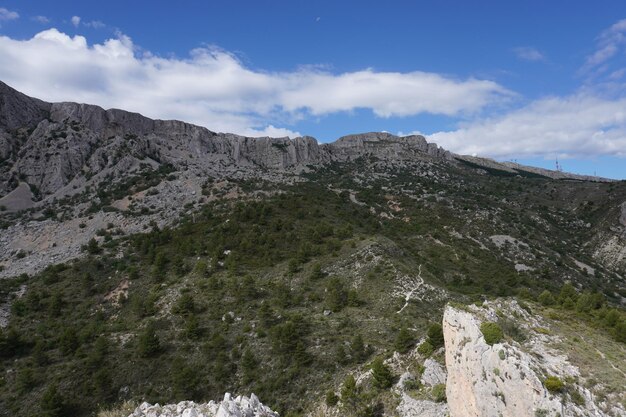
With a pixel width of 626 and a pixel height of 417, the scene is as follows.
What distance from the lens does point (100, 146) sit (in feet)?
343

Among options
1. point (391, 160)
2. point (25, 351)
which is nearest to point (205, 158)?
point (391, 160)

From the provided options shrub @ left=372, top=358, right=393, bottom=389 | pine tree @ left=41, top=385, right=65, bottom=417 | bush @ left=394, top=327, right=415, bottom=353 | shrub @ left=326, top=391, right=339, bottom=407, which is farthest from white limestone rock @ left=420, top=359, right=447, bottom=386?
pine tree @ left=41, top=385, right=65, bottom=417

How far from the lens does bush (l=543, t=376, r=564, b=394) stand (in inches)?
543

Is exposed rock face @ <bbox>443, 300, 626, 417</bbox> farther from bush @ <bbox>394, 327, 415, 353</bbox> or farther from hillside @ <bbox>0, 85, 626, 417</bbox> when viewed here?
bush @ <bbox>394, 327, 415, 353</bbox>

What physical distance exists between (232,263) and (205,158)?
100574 mm

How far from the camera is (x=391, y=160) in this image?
16650 cm

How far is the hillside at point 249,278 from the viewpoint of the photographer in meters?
27.1

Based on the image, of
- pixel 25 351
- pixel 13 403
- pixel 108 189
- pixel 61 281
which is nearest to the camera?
pixel 13 403

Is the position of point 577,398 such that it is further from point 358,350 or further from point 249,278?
point 249,278

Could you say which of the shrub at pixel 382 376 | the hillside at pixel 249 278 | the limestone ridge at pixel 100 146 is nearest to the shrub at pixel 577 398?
the hillside at pixel 249 278

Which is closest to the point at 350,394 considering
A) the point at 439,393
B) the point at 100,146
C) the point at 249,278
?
the point at 439,393

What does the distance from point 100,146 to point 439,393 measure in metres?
110

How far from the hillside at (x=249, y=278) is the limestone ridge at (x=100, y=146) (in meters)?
0.62

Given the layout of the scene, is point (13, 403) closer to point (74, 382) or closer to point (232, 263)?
point (74, 382)
